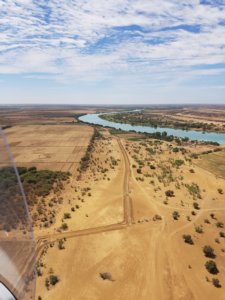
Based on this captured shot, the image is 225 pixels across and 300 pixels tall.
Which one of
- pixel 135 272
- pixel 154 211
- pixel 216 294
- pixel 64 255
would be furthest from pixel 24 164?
pixel 216 294

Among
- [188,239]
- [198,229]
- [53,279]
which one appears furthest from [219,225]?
[53,279]

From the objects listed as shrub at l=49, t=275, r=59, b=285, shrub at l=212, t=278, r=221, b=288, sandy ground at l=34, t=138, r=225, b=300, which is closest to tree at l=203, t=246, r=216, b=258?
sandy ground at l=34, t=138, r=225, b=300

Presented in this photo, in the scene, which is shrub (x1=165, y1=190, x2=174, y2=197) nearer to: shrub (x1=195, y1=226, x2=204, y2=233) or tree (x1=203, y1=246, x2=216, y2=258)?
shrub (x1=195, y1=226, x2=204, y2=233)

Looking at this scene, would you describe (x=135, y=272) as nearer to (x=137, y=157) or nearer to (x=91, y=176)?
(x=91, y=176)

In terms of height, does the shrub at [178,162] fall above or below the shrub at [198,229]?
below

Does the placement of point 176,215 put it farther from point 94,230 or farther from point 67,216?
point 67,216

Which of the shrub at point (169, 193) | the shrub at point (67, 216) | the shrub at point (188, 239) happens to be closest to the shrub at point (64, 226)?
the shrub at point (67, 216)

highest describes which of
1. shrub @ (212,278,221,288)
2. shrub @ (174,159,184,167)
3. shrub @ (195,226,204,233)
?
shrub @ (212,278,221,288)

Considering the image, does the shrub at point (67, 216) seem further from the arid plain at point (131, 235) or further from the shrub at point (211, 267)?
the shrub at point (211, 267)
